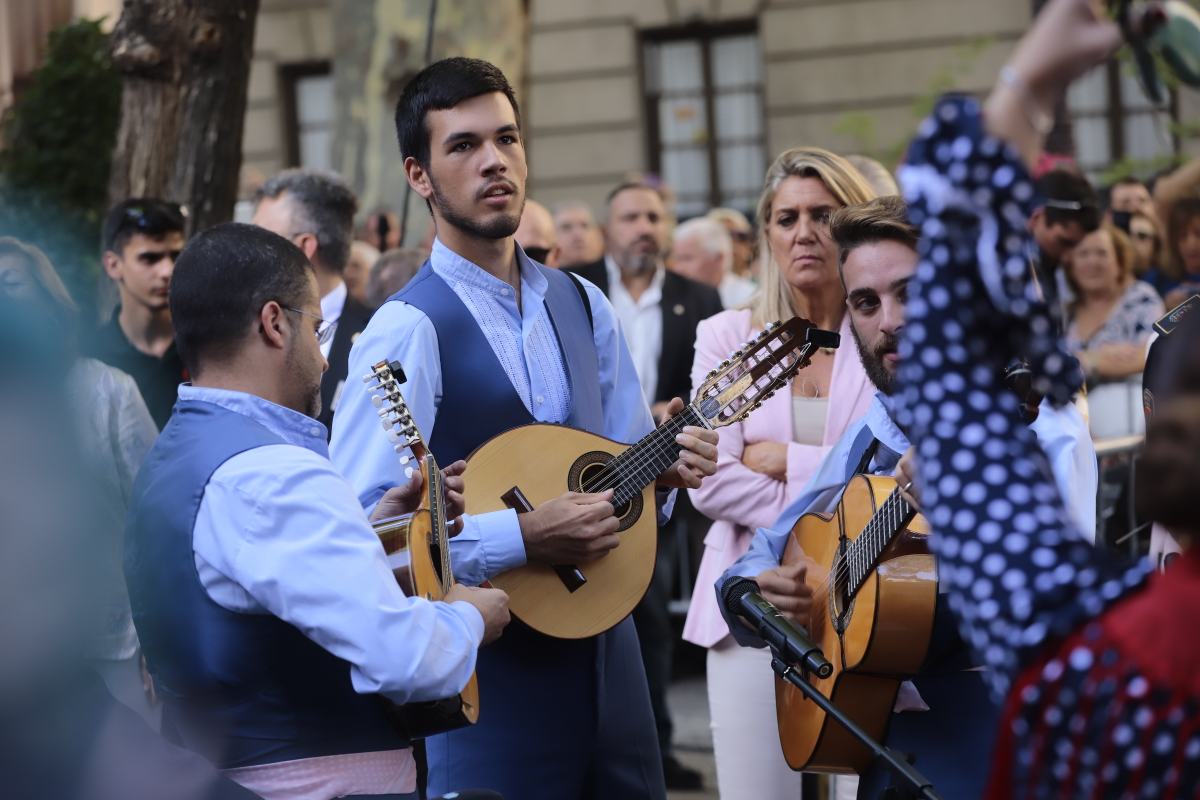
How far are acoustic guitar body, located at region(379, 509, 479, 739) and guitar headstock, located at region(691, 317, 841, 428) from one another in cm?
107

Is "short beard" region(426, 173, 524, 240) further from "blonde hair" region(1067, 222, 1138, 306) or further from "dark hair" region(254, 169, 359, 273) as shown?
"blonde hair" region(1067, 222, 1138, 306)

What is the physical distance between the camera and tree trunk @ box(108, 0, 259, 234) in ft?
23.9

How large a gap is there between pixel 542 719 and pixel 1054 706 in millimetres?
2110

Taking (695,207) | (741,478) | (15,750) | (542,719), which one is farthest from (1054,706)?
(695,207)

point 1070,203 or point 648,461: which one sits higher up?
point 1070,203

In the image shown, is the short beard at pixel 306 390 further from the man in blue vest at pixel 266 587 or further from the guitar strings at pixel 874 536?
the guitar strings at pixel 874 536

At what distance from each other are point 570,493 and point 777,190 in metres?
1.46

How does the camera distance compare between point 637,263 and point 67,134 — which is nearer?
point 637,263

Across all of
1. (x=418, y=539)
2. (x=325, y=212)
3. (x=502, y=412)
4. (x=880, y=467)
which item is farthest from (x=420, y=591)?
(x=325, y=212)

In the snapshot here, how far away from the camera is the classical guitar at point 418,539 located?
3.10 metres

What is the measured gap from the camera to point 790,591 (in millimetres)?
3674

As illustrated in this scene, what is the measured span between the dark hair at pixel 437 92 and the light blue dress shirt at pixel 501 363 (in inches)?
11.1

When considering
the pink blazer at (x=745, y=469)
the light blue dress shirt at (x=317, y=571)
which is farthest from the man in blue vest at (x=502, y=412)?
the light blue dress shirt at (x=317, y=571)

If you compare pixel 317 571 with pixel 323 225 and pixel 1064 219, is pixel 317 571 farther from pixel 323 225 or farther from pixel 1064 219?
pixel 1064 219
